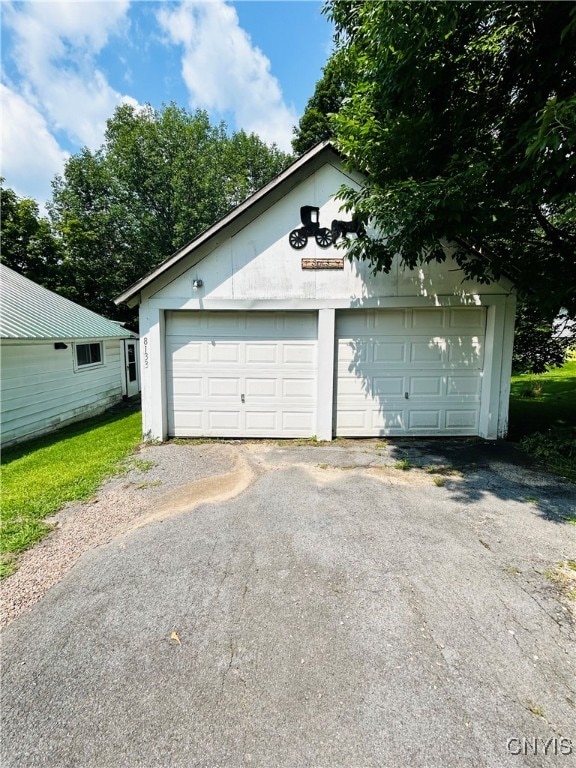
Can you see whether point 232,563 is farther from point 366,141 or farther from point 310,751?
point 366,141

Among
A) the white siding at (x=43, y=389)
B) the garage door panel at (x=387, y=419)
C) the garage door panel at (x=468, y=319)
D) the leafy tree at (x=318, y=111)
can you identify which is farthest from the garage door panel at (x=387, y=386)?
the leafy tree at (x=318, y=111)

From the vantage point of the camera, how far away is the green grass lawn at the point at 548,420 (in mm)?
6090

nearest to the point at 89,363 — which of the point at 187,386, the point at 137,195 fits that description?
the point at 187,386

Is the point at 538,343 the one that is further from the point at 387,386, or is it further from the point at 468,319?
the point at 387,386

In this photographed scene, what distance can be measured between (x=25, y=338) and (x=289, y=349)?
6008 mm

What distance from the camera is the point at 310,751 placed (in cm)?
181

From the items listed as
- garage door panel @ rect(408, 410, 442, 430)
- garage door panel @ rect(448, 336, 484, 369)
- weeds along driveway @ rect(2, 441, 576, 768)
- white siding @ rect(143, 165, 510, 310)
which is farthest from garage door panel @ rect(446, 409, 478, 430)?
weeds along driveway @ rect(2, 441, 576, 768)

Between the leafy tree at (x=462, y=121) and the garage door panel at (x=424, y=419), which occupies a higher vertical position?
the leafy tree at (x=462, y=121)

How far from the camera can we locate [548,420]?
28.2ft

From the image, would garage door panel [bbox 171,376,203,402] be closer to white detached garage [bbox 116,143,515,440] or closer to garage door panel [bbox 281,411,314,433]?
white detached garage [bbox 116,143,515,440]

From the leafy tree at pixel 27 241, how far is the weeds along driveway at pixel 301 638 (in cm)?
2236

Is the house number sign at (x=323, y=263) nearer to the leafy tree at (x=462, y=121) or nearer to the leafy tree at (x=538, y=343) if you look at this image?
the leafy tree at (x=462, y=121)

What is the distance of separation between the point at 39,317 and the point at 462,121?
1068 centimetres

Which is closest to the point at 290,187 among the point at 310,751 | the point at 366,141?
the point at 366,141
